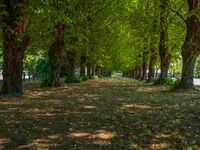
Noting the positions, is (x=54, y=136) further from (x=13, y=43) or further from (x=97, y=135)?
(x=13, y=43)

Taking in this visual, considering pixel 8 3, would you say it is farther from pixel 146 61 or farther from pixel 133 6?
pixel 146 61

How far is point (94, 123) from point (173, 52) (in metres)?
29.5

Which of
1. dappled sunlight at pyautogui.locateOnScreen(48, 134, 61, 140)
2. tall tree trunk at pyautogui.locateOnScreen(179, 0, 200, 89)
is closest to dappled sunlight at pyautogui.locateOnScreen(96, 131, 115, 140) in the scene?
dappled sunlight at pyautogui.locateOnScreen(48, 134, 61, 140)

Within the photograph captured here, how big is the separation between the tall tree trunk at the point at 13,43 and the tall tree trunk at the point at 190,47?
1025cm

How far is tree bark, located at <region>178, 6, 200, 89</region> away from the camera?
24.8 m

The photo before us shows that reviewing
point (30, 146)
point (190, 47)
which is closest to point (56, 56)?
point (190, 47)

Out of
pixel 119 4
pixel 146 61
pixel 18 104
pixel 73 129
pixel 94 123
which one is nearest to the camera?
pixel 73 129

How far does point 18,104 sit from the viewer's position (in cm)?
1599

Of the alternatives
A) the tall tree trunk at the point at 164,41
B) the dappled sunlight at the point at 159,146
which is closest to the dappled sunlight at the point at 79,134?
the dappled sunlight at the point at 159,146

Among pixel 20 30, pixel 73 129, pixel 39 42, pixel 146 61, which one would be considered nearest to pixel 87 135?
pixel 73 129

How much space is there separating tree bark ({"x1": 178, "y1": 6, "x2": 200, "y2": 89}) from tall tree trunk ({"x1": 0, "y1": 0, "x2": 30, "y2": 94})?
10247 millimetres

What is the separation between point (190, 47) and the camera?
25109mm

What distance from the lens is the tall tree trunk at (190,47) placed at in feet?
81.3

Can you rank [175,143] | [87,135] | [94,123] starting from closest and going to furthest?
[175,143] < [87,135] < [94,123]
